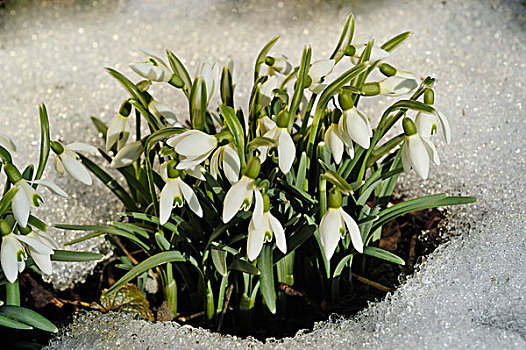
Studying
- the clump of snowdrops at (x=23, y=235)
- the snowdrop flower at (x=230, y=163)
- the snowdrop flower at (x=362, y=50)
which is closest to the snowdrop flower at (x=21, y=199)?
the clump of snowdrops at (x=23, y=235)

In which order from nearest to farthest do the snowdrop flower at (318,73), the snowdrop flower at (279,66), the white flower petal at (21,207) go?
the white flower petal at (21,207), the snowdrop flower at (318,73), the snowdrop flower at (279,66)

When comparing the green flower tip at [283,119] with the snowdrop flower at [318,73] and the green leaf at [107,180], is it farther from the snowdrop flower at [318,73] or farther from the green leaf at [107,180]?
the green leaf at [107,180]

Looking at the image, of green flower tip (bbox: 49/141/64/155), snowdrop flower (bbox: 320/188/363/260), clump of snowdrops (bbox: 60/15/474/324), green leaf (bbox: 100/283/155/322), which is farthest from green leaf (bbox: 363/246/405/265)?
green flower tip (bbox: 49/141/64/155)

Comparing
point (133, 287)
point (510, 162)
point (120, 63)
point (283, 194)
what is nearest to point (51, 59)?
point (120, 63)

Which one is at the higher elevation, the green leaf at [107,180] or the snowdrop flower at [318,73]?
the snowdrop flower at [318,73]

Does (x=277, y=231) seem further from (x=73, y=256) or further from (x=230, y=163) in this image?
(x=73, y=256)

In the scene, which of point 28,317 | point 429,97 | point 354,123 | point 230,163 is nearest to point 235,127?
point 230,163
